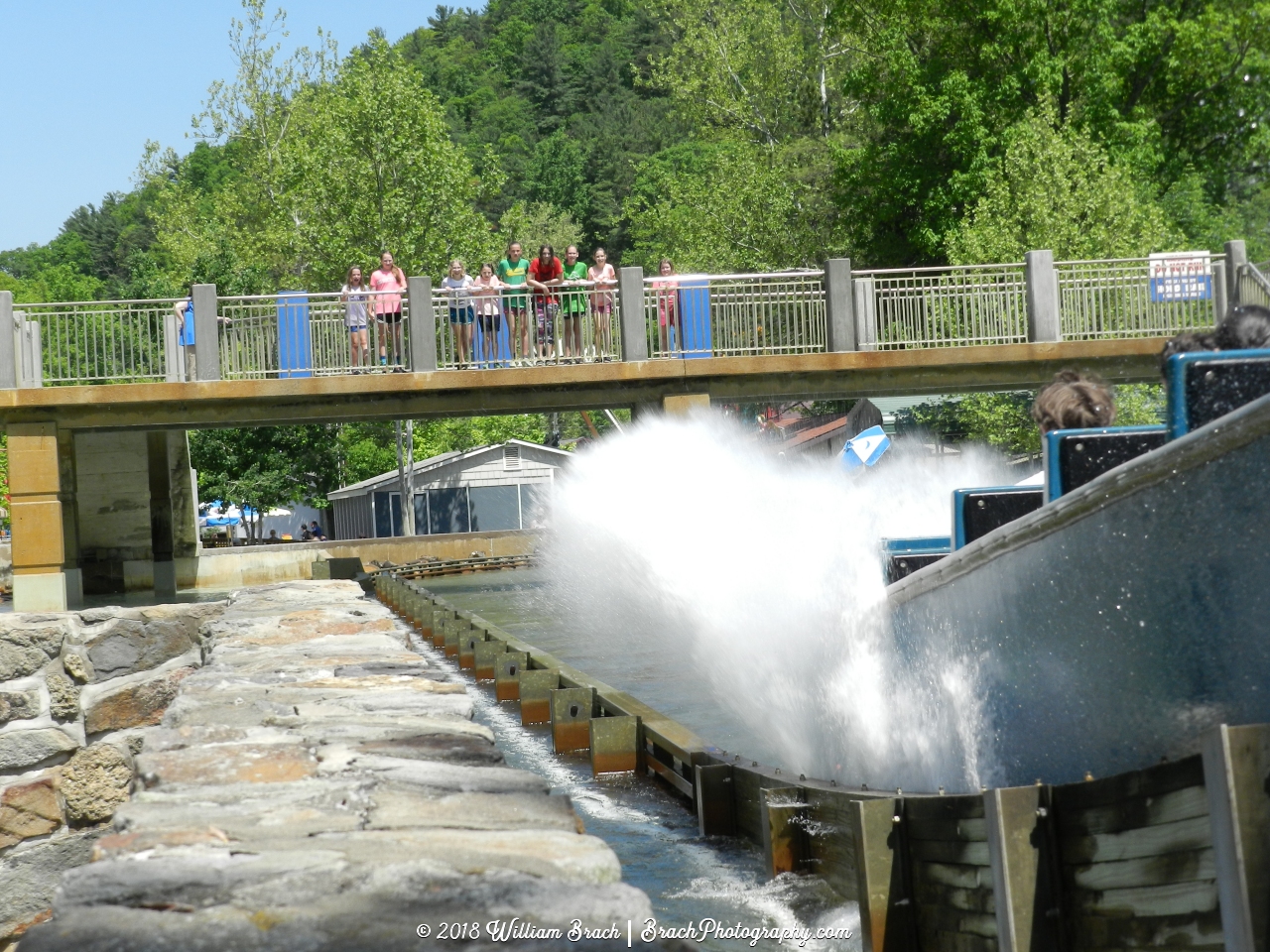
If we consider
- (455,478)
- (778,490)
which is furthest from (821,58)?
(778,490)

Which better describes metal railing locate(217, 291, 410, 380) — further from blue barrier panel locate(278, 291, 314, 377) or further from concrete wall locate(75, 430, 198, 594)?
concrete wall locate(75, 430, 198, 594)

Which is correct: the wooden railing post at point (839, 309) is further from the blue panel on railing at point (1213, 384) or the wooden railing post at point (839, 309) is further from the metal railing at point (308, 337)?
the blue panel on railing at point (1213, 384)

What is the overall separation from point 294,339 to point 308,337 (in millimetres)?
189

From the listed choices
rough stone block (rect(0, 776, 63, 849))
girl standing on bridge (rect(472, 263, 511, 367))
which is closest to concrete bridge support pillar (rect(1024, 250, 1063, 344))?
girl standing on bridge (rect(472, 263, 511, 367))

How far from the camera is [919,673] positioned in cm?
603

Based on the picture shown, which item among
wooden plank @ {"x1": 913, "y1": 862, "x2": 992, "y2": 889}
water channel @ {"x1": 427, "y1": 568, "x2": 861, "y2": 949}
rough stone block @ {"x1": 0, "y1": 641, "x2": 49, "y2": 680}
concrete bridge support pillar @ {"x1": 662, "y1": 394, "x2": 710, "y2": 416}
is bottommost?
water channel @ {"x1": 427, "y1": 568, "x2": 861, "y2": 949}

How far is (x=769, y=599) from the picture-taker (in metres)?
8.66

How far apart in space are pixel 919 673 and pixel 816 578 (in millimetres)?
1776

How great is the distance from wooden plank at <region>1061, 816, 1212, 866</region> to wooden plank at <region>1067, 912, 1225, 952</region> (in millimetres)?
164

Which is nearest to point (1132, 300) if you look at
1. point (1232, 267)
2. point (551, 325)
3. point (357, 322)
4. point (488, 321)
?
point (1232, 267)

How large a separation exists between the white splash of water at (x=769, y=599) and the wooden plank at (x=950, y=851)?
54cm

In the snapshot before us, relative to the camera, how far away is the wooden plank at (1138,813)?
359 centimetres

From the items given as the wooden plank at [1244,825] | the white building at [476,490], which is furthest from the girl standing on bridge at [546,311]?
the white building at [476,490]

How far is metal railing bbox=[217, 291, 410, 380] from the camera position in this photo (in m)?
19.7
